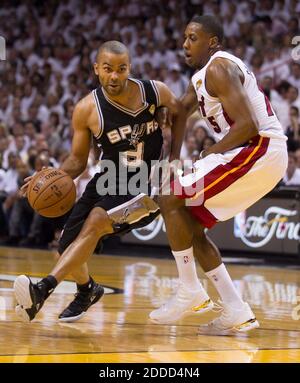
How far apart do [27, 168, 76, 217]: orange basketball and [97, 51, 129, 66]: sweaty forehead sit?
792 mm

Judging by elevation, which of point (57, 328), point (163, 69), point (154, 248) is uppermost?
point (163, 69)

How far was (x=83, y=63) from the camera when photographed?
55.8ft

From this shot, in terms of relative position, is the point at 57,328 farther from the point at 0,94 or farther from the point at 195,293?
the point at 0,94

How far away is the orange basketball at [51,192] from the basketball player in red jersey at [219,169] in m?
0.63

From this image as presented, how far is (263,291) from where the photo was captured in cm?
820

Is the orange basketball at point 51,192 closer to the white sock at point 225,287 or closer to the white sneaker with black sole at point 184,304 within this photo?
the white sneaker with black sole at point 184,304

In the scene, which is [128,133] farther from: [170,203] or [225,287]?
[225,287]

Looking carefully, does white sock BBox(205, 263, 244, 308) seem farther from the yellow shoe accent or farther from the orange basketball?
the orange basketball

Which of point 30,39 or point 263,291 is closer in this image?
point 263,291

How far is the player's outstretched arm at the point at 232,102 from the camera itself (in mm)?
5328

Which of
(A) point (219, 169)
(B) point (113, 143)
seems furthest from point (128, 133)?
(A) point (219, 169)

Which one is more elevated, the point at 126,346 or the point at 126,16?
the point at 126,16
